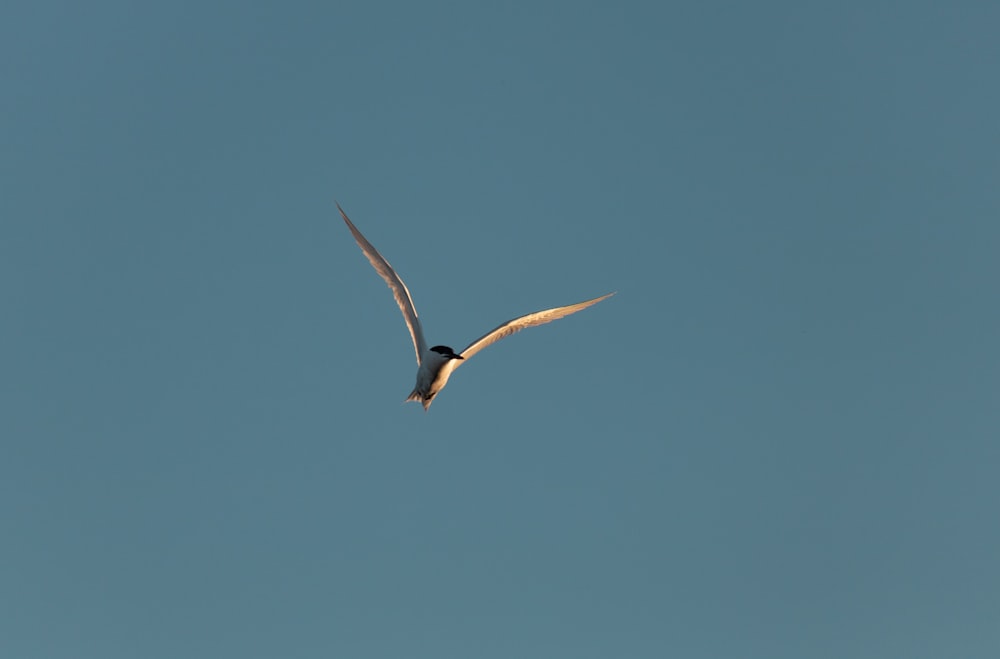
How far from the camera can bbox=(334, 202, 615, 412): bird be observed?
132 ft

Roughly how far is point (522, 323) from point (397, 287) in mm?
5730

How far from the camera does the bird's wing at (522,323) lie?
41713 mm

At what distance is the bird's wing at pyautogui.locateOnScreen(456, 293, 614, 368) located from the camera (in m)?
41.7

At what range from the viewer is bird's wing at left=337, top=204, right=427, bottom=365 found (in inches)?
1674

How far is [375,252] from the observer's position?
1719 inches

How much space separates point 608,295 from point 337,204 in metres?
12.7

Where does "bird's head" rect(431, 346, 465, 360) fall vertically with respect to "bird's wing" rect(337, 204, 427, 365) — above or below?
below

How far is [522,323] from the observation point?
42750 millimetres

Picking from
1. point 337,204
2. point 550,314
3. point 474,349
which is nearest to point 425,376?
point 474,349

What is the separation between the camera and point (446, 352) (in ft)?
131

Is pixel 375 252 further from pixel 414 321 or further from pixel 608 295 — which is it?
pixel 608 295

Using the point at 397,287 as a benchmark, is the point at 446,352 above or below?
below

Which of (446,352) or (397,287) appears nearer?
(446,352)

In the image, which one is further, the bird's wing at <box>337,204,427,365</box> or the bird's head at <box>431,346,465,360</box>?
the bird's wing at <box>337,204,427,365</box>
